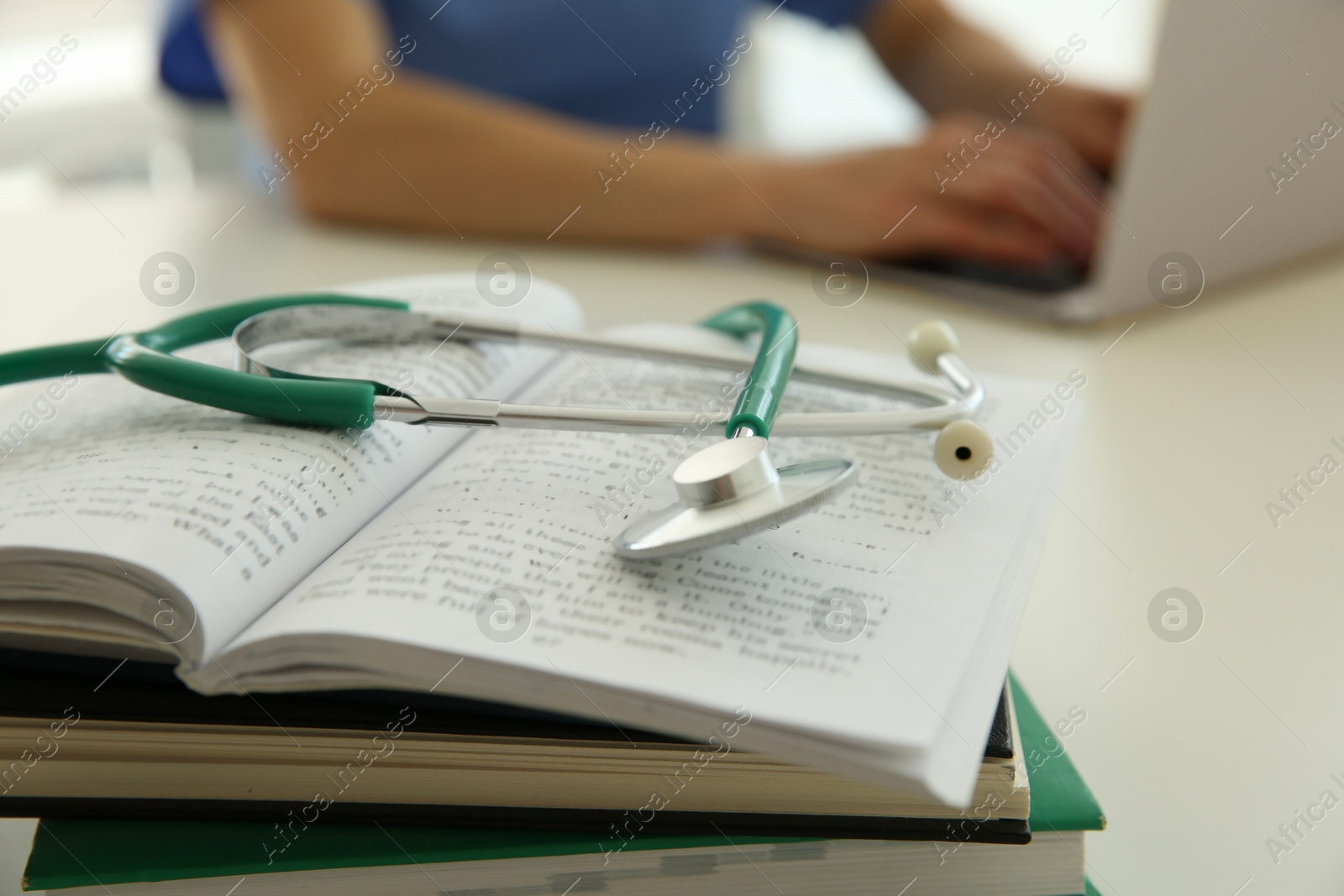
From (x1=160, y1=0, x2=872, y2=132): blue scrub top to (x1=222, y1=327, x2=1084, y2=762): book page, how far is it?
0.82m

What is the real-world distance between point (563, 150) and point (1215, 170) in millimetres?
546

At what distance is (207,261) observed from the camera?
859mm

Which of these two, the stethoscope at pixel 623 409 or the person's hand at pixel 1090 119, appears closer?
the stethoscope at pixel 623 409

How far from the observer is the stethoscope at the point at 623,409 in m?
0.35

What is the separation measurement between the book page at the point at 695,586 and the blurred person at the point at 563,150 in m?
0.42

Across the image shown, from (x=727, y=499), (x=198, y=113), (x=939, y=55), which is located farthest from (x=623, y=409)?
(x=198, y=113)

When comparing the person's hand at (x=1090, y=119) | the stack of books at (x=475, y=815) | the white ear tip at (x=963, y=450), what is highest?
the person's hand at (x=1090, y=119)

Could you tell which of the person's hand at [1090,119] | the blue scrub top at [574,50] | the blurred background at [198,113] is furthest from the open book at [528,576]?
the blurred background at [198,113]

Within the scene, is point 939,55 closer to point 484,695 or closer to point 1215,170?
point 1215,170

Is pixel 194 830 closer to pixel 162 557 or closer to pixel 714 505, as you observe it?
pixel 162 557

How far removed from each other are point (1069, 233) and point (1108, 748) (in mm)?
521

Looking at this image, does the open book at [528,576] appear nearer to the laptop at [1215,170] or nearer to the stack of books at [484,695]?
the stack of books at [484,695]

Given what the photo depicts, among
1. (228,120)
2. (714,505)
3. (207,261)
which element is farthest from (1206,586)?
(228,120)

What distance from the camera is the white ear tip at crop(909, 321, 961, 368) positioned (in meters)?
0.51
